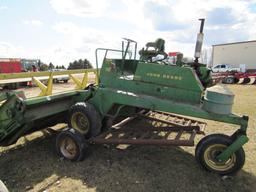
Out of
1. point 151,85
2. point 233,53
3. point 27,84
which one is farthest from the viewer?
point 233,53

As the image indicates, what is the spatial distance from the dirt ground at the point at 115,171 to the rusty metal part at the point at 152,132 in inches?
14.3

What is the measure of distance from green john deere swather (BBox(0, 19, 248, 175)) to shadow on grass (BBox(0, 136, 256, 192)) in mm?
253

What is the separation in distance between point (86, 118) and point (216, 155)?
2.39 m

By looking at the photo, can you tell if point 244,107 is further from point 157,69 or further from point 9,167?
point 9,167

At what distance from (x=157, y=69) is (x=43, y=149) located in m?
2.70

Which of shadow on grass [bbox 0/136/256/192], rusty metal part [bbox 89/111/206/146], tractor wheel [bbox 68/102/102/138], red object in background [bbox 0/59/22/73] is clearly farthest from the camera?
red object in background [bbox 0/59/22/73]

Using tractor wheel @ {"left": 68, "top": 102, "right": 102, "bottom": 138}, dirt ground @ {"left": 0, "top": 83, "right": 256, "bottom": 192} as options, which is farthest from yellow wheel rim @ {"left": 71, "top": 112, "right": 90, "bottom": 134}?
dirt ground @ {"left": 0, "top": 83, "right": 256, "bottom": 192}

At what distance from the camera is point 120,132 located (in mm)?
4594

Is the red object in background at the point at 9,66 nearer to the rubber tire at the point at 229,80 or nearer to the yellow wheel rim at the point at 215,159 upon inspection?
the rubber tire at the point at 229,80

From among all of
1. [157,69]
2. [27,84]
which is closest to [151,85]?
[157,69]

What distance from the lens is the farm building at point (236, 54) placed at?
3282 cm

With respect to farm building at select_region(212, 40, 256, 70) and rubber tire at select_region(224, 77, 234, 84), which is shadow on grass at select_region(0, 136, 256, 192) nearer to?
rubber tire at select_region(224, 77, 234, 84)

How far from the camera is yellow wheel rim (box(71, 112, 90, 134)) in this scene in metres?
4.75

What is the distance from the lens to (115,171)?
3930 millimetres
